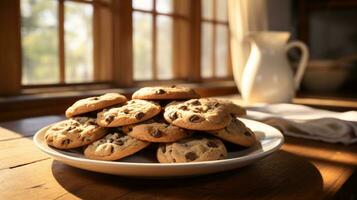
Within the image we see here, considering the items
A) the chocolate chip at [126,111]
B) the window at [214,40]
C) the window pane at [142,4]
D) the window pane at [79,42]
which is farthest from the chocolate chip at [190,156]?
the window at [214,40]

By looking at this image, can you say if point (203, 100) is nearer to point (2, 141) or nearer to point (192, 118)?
point (192, 118)

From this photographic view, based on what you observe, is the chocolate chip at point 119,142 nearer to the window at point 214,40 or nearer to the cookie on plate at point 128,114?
the cookie on plate at point 128,114

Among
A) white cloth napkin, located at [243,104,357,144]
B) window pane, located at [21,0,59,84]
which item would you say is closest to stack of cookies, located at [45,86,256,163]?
white cloth napkin, located at [243,104,357,144]

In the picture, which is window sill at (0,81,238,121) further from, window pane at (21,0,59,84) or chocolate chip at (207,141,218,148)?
chocolate chip at (207,141,218,148)

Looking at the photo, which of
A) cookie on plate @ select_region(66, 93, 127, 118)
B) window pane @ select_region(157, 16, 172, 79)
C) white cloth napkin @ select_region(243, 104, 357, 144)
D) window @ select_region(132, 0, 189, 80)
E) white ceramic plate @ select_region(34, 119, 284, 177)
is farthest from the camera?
window pane @ select_region(157, 16, 172, 79)

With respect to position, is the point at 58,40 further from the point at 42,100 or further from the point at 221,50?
the point at 221,50

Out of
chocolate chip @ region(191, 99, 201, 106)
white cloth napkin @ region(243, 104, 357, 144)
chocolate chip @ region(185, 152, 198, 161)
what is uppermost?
chocolate chip @ region(191, 99, 201, 106)
